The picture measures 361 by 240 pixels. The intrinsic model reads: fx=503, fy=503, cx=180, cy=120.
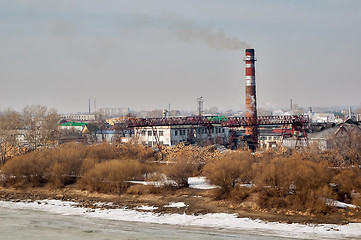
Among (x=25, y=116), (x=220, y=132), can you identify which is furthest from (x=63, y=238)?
(x=220, y=132)

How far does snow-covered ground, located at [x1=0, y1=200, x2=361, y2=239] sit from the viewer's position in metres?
20.2

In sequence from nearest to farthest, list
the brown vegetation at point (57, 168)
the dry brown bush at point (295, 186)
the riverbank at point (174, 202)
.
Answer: the riverbank at point (174, 202) < the dry brown bush at point (295, 186) < the brown vegetation at point (57, 168)

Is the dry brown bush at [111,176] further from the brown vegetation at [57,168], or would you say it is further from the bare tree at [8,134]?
the bare tree at [8,134]

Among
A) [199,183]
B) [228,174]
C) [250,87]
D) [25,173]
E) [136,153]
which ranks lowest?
[199,183]

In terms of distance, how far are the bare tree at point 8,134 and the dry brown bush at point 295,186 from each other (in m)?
23.8

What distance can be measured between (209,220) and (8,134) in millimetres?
26772

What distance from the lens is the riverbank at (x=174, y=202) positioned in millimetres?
22641

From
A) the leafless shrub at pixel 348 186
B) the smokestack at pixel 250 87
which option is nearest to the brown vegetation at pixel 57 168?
the leafless shrub at pixel 348 186

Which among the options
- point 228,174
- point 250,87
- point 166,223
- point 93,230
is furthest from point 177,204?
point 250,87

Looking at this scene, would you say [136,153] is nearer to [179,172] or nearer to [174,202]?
[179,172]

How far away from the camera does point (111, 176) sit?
3045cm

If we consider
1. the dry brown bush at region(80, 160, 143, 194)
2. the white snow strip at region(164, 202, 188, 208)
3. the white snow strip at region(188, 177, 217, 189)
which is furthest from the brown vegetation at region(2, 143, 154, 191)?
the white snow strip at region(164, 202, 188, 208)

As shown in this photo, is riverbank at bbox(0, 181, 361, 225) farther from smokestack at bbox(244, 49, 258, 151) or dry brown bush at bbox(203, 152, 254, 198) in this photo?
smokestack at bbox(244, 49, 258, 151)

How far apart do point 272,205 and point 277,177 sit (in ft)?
5.97
